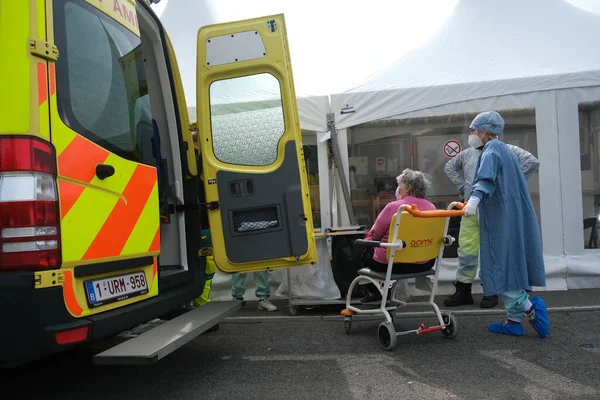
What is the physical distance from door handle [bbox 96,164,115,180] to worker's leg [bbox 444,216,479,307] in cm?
375

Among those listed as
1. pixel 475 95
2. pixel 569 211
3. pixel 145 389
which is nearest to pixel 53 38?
pixel 145 389

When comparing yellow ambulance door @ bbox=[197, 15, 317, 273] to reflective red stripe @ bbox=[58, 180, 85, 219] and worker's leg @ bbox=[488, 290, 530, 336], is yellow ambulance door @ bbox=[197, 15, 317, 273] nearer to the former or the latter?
reflective red stripe @ bbox=[58, 180, 85, 219]

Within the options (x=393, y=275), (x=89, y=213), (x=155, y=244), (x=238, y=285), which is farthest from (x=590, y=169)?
(x=89, y=213)

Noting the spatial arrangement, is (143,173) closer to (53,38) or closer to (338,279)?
(53,38)

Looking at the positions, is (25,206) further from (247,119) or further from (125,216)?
(247,119)

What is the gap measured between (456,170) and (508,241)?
177 centimetres

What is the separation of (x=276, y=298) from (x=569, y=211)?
330 centimetres

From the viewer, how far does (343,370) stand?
135 inches

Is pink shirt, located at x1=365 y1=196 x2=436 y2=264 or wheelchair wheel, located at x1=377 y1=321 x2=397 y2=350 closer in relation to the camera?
wheelchair wheel, located at x1=377 y1=321 x2=397 y2=350

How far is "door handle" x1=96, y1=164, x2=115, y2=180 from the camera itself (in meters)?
2.52

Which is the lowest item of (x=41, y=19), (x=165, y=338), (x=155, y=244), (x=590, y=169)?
(x=165, y=338)

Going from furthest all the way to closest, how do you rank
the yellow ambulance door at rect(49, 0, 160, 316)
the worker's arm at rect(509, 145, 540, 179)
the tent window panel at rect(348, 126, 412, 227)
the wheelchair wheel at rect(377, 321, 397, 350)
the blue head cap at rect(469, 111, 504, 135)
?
the tent window panel at rect(348, 126, 412, 227) → the worker's arm at rect(509, 145, 540, 179) → the blue head cap at rect(469, 111, 504, 135) → the wheelchair wheel at rect(377, 321, 397, 350) → the yellow ambulance door at rect(49, 0, 160, 316)

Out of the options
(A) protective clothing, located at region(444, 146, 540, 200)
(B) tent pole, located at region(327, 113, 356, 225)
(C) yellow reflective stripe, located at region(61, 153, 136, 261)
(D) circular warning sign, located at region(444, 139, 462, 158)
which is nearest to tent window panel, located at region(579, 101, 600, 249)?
(A) protective clothing, located at region(444, 146, 540, 200)

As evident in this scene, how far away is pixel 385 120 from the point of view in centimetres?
595
